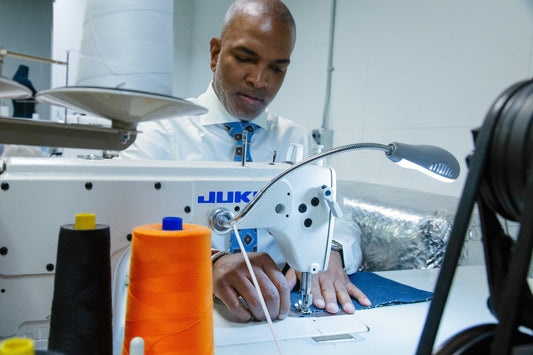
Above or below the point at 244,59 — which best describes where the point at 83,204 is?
below

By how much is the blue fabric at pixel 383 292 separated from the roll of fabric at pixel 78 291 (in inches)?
19.2

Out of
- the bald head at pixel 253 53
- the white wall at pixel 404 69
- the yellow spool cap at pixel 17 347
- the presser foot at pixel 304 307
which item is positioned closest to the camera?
the yellow spool cap at pixel 17 347

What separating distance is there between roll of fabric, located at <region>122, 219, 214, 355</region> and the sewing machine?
0.13 meters

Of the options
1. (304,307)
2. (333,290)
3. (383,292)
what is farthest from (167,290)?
(383,292)

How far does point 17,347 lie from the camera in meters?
0.26

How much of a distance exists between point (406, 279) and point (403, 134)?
0.77m

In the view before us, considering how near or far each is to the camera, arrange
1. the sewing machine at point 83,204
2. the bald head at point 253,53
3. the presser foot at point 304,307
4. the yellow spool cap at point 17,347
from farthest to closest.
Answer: the bald head at point 253,53 → the presser foot at point 304,307 → the sewing machine at point 83,204 → the yellow spool cap at point 17,347

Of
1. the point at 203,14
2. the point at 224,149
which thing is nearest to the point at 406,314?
the point at 224,149

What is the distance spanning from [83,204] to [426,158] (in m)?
0.54

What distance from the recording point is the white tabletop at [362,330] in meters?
0.70

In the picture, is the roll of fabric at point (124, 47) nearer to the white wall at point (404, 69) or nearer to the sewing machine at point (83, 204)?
the sewing machine at point (83, 204)

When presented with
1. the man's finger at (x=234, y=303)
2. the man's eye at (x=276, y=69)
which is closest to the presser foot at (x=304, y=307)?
the man's finger at (x=234, y=303)

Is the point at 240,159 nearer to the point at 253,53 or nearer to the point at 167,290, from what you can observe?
the point at 253,53

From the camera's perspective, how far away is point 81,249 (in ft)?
1.54
